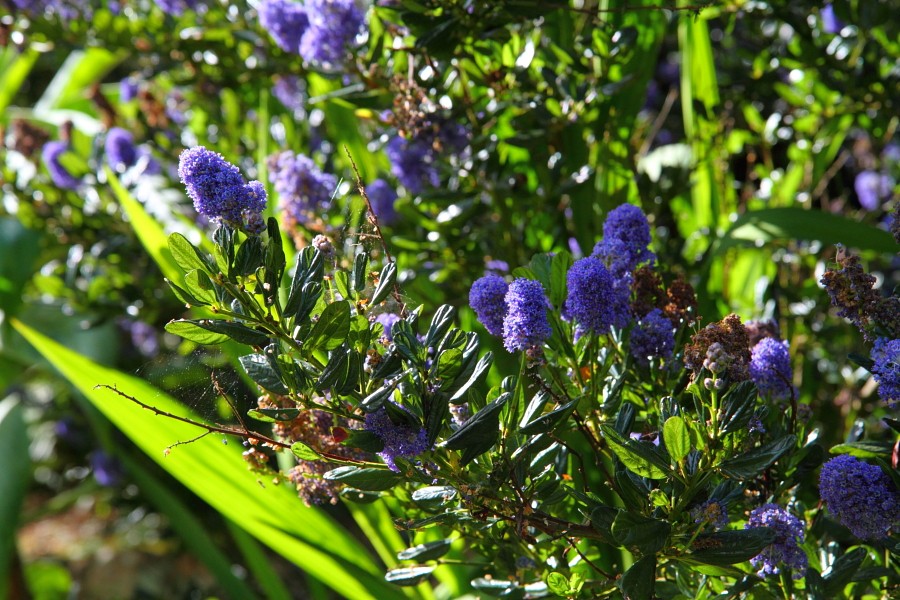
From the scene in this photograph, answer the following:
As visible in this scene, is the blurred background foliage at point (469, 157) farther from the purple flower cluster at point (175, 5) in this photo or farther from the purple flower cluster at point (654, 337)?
the purple flower cluster at point (654, 337)

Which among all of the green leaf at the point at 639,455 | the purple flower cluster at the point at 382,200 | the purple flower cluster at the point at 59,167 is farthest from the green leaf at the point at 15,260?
the green leaf at the point at 639,455

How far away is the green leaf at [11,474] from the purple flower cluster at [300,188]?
953 millimetres

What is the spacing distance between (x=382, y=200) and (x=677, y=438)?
0.66 metres

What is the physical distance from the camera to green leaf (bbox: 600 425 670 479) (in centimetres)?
51

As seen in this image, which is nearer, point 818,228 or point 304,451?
point 304,451

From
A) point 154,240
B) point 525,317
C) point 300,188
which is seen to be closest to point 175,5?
point 154,240

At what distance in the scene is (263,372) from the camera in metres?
0.52

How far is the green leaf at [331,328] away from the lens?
1.69ft

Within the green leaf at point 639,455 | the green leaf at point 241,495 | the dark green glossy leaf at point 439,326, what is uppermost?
the dark green glossy leaf at point 439,326

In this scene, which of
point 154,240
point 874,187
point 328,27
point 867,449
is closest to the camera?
point 867,449

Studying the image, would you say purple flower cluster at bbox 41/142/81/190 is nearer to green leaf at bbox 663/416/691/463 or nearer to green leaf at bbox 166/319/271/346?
green leaf at bbox 166/319/271/346

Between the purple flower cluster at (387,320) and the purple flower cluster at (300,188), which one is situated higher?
the purple flower cluster at (300,188)

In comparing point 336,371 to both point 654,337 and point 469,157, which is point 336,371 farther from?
point 469,157

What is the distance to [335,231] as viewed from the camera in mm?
877
